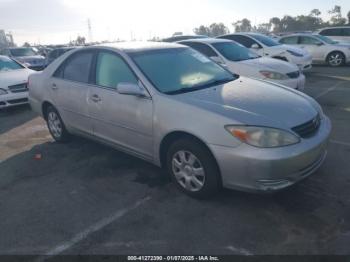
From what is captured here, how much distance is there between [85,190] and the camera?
4.00 m

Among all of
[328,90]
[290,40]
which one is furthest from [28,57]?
[328,90]

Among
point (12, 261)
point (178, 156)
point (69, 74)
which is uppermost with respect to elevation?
point (69, 74)

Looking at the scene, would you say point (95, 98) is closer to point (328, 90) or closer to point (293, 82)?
point (293, 82)

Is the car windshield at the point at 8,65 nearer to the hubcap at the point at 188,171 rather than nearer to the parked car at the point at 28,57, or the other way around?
the hubcap at the point at 188,171

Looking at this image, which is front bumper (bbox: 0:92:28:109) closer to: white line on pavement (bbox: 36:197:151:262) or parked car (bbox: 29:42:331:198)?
parked car (bbox: 29:42:331:198)

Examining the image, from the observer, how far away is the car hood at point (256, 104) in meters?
3.21

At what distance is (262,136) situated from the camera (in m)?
3.08

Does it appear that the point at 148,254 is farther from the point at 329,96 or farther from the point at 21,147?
the point at 329,96

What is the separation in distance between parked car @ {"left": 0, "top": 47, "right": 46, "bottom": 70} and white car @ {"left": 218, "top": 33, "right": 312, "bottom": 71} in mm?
10855

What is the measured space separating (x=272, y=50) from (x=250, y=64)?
3.75 metres

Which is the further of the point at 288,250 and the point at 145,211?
the point at 145,211

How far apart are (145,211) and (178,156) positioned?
0.69m

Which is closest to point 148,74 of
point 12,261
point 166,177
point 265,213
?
point 166,177

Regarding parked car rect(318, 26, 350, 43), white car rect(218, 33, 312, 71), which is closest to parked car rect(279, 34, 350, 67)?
parked car rect(318, 26, 350, 43)
